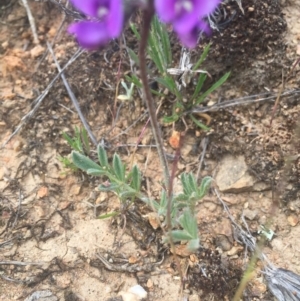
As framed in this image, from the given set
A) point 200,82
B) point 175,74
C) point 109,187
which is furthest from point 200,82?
point 109,187

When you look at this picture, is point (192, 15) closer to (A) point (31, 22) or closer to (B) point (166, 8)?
(B) point (166, 8)

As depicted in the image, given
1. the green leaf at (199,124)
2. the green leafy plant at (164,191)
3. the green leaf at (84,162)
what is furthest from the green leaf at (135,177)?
the green leaf at (199,124)

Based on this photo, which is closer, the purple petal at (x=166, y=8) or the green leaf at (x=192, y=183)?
the purple petal at (x=166, y=8)

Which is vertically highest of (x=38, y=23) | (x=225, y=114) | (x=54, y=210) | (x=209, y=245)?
(x=38, y=23)

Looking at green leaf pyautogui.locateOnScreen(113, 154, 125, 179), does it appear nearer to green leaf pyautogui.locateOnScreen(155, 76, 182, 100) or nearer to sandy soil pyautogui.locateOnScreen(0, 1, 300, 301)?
sandy soil pyautogui.locateOnScreen(0, 1, 300, 301)

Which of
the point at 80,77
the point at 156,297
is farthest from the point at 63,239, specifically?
the point at 80,77

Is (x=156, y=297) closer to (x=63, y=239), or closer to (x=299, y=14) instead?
(x=63, y=239)

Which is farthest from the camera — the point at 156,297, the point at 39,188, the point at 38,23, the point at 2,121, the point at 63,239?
the point at 38,23

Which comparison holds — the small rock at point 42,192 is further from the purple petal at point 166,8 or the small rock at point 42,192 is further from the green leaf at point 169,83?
the purple petal at point 166,8
